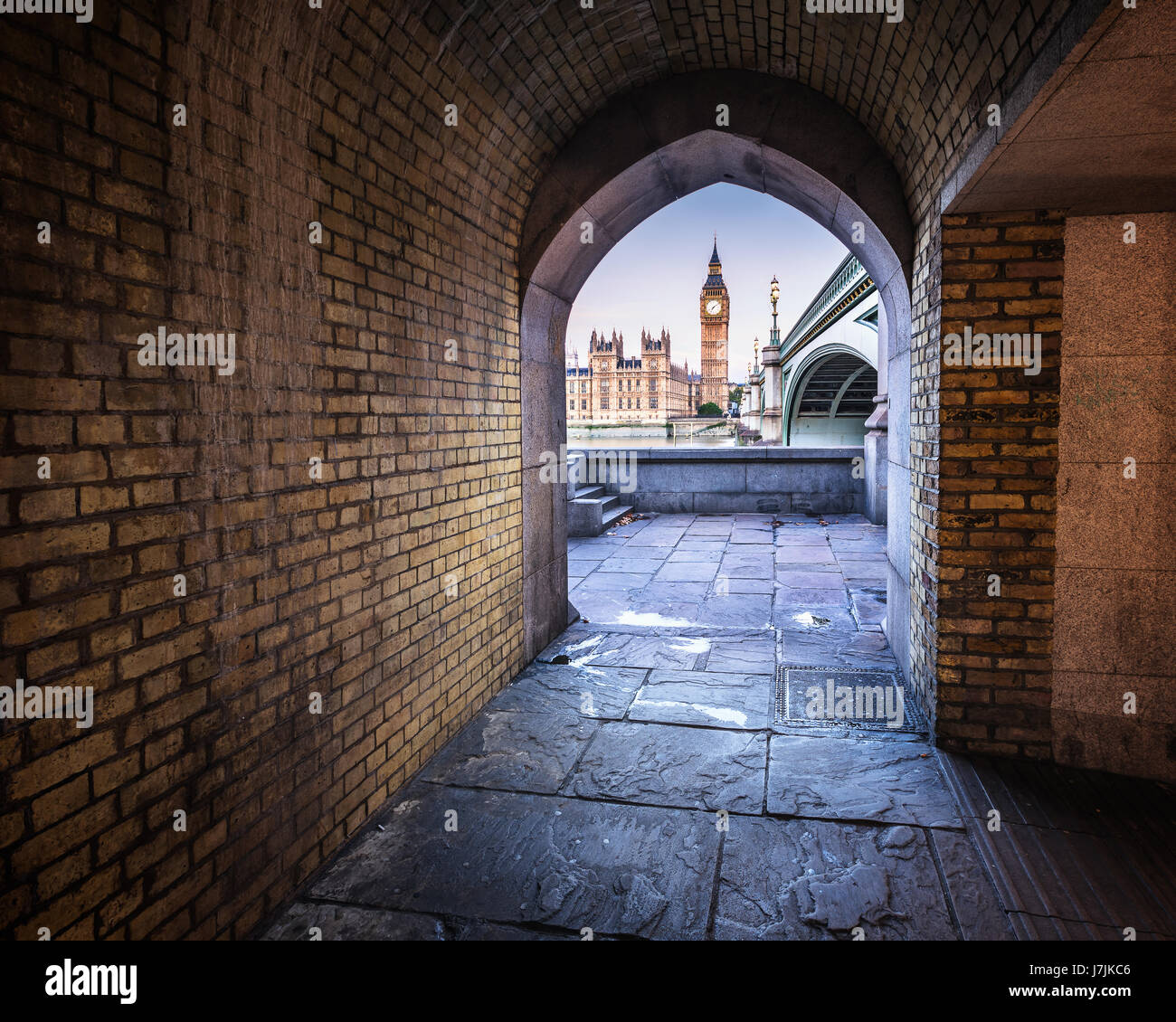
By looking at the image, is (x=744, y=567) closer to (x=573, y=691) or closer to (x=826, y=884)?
(x=573, y=691)

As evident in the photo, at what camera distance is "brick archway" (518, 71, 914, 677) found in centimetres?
505

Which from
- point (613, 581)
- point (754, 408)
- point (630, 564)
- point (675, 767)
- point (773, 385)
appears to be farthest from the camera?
point (754, 408)

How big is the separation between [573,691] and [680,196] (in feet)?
14.1

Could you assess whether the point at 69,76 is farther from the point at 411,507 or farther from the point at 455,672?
the point at 455,672

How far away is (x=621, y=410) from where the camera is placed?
4847 inches

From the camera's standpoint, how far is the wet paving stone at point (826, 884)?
2.81 m

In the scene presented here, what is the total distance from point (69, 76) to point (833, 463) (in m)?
13.2

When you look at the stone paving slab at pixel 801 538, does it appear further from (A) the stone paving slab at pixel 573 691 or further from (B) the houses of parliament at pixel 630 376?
(B) the houses of parliament at pixel 630 376

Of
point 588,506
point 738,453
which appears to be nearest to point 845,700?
point 588,506

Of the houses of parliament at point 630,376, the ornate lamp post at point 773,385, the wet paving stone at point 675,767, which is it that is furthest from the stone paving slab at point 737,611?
the houses of parliament at point 630,376

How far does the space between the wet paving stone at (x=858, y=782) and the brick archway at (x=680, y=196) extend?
119 cm

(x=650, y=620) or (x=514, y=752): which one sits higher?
(x=650, y=620)

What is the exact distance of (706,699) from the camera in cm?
512

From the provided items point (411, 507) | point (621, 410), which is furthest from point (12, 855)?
point (621, 410)
